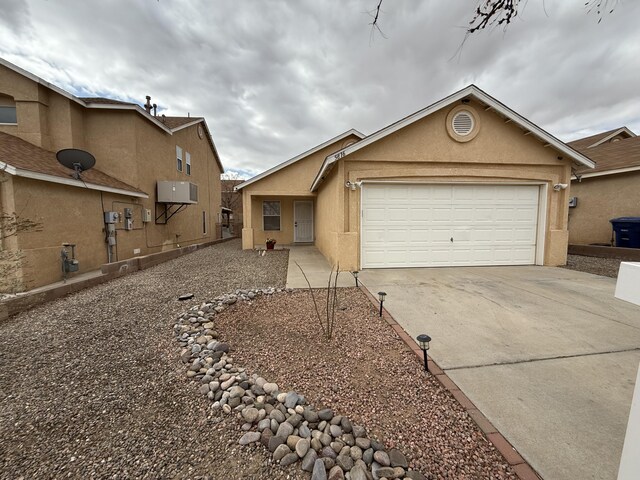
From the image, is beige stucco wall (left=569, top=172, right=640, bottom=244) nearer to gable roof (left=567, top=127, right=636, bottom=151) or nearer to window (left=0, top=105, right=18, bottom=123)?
gable roof (left=567, top=127, right=636, bottom=151)

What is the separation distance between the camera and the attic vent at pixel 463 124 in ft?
22.4

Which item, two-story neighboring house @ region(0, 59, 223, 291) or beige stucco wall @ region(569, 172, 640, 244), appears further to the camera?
beige stucco wall @ region(569, 172, 640, 244)

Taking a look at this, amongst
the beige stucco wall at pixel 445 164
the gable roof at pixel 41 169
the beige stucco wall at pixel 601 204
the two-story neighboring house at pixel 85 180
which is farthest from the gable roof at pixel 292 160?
the beige stucco wall at pixel 601 204

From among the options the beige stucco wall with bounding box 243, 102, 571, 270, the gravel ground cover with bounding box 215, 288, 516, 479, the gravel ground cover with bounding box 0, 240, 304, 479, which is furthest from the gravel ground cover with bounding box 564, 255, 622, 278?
the gravel ground cover with bounding box 0, 240, 304, 479

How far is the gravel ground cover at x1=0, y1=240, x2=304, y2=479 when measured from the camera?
5.51 ft

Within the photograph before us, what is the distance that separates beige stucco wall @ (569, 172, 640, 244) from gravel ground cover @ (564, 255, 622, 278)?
94.2 inches

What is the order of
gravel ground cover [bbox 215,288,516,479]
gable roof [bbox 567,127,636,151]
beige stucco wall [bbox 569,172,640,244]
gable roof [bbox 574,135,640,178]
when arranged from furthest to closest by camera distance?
gable roof [bbox 567,127,636,151]
beige stucco wall [bbox 569,172,640,244]
gable roof [bbox 574,135,640,178]
gravel ground cover [bbox 215,288,516,479]

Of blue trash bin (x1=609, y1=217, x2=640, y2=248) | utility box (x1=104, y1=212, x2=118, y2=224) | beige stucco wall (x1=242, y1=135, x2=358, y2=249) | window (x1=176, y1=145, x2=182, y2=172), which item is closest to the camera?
utility box (x1=104, y1=212, x2=118, y2=224)

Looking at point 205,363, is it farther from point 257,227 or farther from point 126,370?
point 257,227

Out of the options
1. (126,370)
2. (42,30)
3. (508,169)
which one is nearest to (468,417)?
(126,370)

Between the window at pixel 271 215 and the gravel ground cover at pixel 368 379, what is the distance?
9.40 metres

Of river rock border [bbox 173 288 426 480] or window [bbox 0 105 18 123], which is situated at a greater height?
window [bbox 0 105 18 123]

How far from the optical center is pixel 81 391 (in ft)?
7.84

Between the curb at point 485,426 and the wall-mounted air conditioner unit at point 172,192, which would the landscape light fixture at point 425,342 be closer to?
the curb at point 485,426
